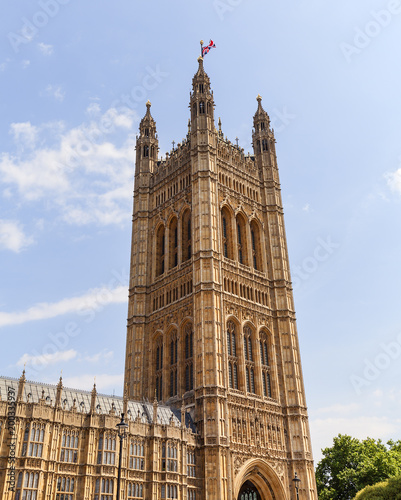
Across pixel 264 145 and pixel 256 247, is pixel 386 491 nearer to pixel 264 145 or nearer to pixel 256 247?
pixel 256 247

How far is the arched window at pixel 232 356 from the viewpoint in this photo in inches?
1916

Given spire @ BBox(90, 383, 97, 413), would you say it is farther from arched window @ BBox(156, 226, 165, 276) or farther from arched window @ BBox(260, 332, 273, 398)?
arched window @ BBox(156, 226, 165, 276)

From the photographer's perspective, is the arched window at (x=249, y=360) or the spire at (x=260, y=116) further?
the spire at (x=260, y=116)

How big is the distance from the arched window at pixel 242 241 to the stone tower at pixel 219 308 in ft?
0.44

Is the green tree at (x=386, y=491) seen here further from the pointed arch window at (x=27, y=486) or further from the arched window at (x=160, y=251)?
the arched window at (x=160, y=251)

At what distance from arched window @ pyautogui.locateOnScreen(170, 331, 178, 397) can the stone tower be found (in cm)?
11

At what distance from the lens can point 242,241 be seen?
58781 mm

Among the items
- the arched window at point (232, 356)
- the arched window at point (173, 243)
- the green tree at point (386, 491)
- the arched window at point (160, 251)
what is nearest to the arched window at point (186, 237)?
the arched window at point (173, 243)

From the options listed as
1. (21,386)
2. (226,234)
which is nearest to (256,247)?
(226,234)

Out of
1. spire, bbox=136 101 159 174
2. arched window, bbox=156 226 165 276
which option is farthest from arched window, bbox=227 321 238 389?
spire, bbox=136 101 159 174

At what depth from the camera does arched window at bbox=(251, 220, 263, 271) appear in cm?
5906

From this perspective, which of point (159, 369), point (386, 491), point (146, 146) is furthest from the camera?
point (146, 146)

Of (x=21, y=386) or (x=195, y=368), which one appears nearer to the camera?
(x=21, y=386)

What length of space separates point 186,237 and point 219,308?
11.3 metres
